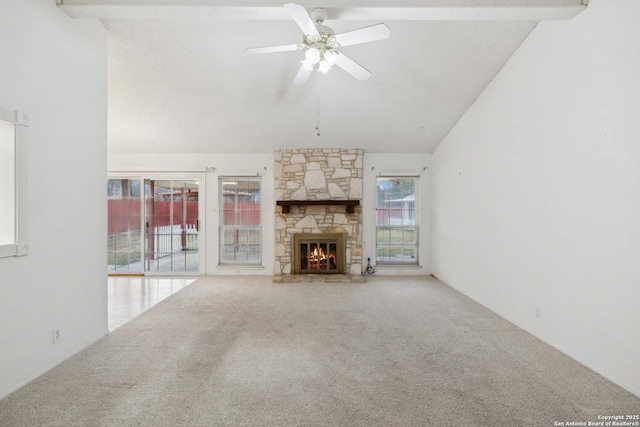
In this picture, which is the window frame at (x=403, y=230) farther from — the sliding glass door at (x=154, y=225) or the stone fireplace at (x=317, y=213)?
the sliding glass door at (x=154, y=225)

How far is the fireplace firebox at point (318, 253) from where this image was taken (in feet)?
18.7

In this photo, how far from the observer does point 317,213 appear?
579 cm

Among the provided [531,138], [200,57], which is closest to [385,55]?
[531,138]

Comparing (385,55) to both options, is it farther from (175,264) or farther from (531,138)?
(175,264)

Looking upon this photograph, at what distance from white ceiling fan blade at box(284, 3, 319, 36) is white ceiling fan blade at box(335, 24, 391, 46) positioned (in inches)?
8.0

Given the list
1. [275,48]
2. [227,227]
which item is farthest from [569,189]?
[227,227]

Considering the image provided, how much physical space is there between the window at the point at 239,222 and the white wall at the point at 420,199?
2103 millimetres

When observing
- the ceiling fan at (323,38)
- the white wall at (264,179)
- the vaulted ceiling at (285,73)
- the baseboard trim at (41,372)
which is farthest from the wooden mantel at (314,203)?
the baseboard trim at (41,372)

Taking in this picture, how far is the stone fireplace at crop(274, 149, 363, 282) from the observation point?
226 inches

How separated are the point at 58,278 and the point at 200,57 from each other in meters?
2.74

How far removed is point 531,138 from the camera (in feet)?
10.8

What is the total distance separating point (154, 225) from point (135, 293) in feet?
5.53

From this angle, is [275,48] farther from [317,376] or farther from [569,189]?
[569,189]

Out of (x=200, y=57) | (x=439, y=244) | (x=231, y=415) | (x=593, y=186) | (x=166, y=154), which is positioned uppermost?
(x=200, y=57)
